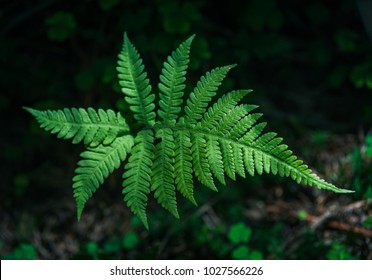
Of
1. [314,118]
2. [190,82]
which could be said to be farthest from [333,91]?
[190,82]

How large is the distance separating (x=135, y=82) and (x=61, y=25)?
1354 millimetres

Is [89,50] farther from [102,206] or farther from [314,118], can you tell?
[314,118]

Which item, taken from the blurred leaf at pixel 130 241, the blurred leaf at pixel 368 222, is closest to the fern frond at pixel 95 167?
the blurred leaf at pixel 130 241

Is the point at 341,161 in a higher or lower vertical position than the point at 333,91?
lower

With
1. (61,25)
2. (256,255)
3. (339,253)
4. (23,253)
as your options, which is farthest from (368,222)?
(61,25)

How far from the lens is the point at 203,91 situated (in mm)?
2232

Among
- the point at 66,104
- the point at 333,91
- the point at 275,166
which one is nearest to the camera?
the point at 275,166

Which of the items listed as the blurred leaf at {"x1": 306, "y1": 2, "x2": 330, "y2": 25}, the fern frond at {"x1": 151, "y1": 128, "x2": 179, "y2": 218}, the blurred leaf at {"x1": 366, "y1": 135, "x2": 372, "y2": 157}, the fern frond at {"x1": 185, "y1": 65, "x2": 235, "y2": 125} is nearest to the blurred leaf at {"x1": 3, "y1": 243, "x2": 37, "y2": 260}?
the fern frond at {"x1": 151, "y1": 128, "x2": 179, "y2": 218}

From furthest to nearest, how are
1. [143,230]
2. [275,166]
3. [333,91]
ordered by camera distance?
[333,91]
[143,230]
[275,166]

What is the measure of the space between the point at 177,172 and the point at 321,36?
2217 millimetres

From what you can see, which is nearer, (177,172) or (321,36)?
(177,172)

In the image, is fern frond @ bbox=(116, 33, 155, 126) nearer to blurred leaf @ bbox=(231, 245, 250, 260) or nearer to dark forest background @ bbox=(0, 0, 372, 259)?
dark forest background @ bbox=(0, 0, 372, 259)

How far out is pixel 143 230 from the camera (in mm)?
3354

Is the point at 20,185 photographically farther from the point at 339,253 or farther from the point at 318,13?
the point at 318,13
